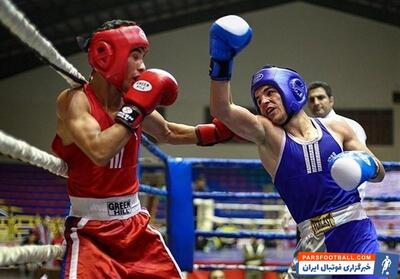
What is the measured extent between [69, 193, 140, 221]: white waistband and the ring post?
145cm

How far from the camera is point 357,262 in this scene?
1.65 m

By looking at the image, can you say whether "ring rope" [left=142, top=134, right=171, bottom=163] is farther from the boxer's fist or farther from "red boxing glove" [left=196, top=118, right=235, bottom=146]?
the boxer's fist

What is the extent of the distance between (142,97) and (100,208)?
312 mm

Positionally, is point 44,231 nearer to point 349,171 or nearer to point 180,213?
point 180,213

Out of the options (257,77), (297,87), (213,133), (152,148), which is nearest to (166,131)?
(213,133)

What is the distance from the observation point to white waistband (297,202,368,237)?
1824mm

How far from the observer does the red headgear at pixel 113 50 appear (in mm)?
1517

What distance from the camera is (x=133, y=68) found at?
1.55m

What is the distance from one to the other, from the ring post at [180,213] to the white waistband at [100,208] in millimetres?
1451

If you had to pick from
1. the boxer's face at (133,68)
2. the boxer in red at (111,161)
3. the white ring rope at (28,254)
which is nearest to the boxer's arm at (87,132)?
the boxer in red at (111,161)

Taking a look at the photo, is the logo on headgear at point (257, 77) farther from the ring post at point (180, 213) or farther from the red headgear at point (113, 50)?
the ring post at point (180, 213)

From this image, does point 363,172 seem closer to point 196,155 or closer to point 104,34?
point 104,34

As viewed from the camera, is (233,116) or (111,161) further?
(233,116)

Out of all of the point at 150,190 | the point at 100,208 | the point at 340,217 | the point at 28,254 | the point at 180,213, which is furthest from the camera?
the point at 180,213
